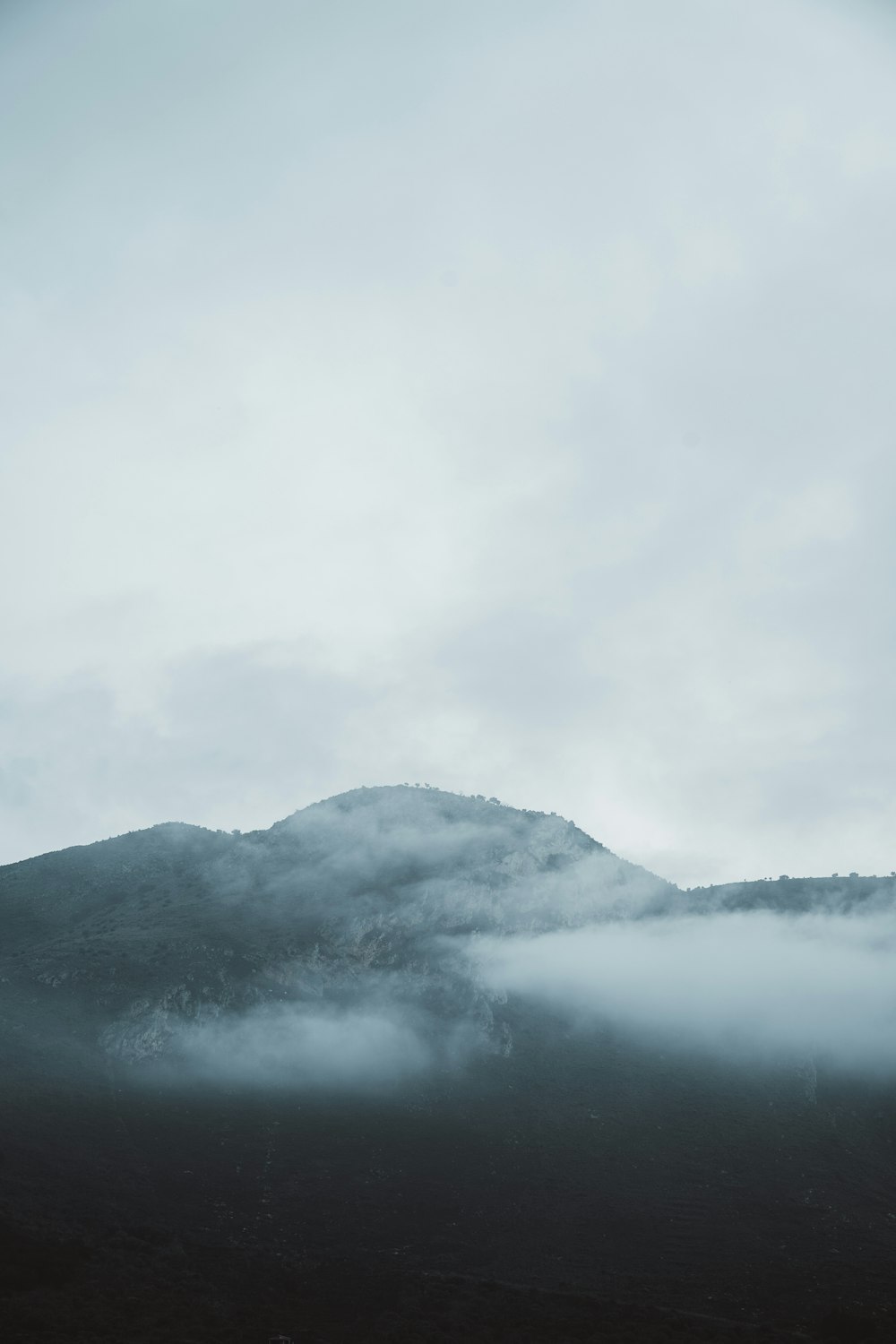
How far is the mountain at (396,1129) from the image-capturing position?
87.0 meters

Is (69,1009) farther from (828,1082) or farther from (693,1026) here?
(828,1082)

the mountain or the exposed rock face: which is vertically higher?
the exposed rock face

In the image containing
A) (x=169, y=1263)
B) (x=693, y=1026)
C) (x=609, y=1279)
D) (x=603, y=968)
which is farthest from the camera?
(x=603, y=968)

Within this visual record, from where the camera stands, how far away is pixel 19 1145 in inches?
4026

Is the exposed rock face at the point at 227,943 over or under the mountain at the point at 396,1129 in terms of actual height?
over

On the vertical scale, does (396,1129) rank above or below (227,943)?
below

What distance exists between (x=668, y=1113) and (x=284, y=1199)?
69.6 metres

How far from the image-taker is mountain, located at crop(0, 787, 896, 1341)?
8700 cm

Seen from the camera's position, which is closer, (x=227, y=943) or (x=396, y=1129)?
(x=396, y=1129)

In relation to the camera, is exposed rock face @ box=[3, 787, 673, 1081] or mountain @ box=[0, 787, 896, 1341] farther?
exposed rock face @ box=[3, 787, 673, 1081]

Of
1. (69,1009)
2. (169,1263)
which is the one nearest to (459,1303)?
(169,1263)

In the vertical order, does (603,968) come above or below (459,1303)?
above

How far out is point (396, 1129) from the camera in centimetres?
13138

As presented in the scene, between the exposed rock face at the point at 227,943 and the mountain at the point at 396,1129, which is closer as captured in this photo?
the mountain at the point at 396,1129
